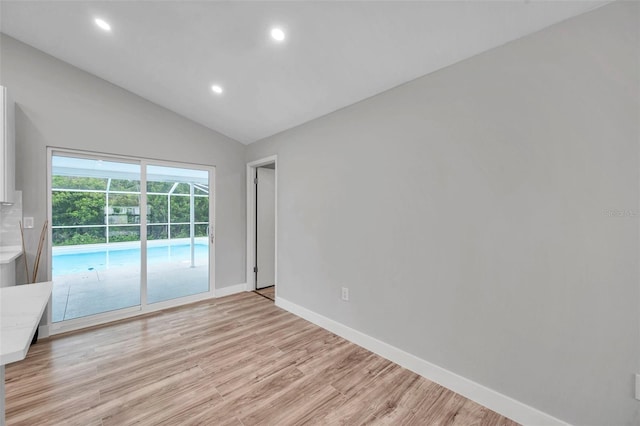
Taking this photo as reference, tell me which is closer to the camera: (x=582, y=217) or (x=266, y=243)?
(x=582, y=217)

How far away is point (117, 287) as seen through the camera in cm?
346

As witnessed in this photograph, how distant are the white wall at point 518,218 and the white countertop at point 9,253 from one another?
2.97m

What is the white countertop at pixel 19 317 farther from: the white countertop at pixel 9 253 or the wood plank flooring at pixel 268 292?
the wood plank flooring at pixel 268 292

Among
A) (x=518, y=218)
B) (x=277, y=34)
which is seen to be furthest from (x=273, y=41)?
(x=518, y=218)

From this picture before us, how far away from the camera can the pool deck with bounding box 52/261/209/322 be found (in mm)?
2965

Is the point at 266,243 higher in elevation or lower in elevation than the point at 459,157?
lower

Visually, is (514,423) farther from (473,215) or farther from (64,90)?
(64,90)

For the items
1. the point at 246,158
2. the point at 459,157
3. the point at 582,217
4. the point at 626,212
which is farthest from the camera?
the point at 246,158

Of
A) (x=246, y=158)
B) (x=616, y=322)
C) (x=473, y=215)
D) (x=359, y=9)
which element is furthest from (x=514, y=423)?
(x=246, y=158)

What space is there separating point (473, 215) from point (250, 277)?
3.45 m

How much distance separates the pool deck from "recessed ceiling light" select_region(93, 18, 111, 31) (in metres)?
2.65

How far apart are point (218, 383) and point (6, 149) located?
106 inches

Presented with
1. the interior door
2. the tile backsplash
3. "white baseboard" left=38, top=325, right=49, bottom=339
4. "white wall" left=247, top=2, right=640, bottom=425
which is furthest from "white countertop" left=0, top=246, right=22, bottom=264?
"white wall" left=247, top=2, right=640, bottom=425

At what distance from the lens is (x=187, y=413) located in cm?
168
